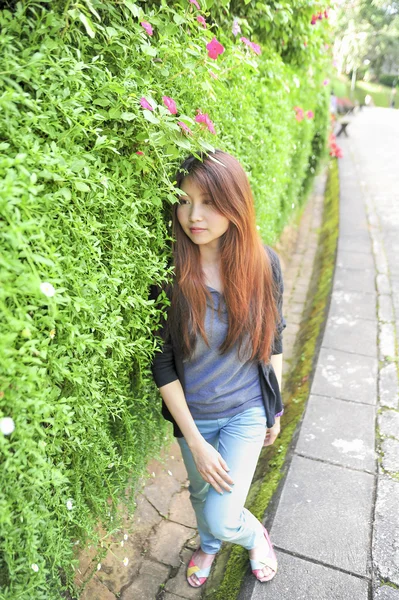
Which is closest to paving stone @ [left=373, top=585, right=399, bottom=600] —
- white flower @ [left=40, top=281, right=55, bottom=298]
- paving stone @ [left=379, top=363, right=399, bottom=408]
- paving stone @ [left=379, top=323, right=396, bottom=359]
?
paving stone @ [left=379, top=363, right=399, bottom=408]

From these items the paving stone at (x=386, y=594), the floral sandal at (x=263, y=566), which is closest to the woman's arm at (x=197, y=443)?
the floral sandal at (x=263, y=566)

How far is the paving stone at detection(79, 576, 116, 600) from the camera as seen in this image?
219cm

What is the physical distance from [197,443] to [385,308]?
2.99 metres

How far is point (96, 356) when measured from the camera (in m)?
1.52

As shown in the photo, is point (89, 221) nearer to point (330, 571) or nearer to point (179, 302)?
point (179, 302)

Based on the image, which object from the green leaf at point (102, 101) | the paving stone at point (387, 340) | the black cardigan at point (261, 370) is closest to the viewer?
the green leaf at point (102, 101)

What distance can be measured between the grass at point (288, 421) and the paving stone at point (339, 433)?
90 millimetres

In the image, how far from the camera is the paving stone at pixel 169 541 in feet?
8.11

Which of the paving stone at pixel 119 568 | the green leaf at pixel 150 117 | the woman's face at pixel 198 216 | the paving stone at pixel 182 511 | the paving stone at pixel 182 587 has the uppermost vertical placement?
the green leaf at pixel 150 117

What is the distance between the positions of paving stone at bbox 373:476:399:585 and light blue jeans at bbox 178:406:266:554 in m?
0.52

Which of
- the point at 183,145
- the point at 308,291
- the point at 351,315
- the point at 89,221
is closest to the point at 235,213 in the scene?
the point at 183,145

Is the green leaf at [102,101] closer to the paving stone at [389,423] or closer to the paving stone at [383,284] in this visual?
the paving stone at [389,423]

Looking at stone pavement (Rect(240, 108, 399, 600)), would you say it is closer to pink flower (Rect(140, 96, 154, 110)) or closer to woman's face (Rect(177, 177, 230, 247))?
woman's face (Rect(177, 177, 230, 247))

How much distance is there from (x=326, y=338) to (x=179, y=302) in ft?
7.50
